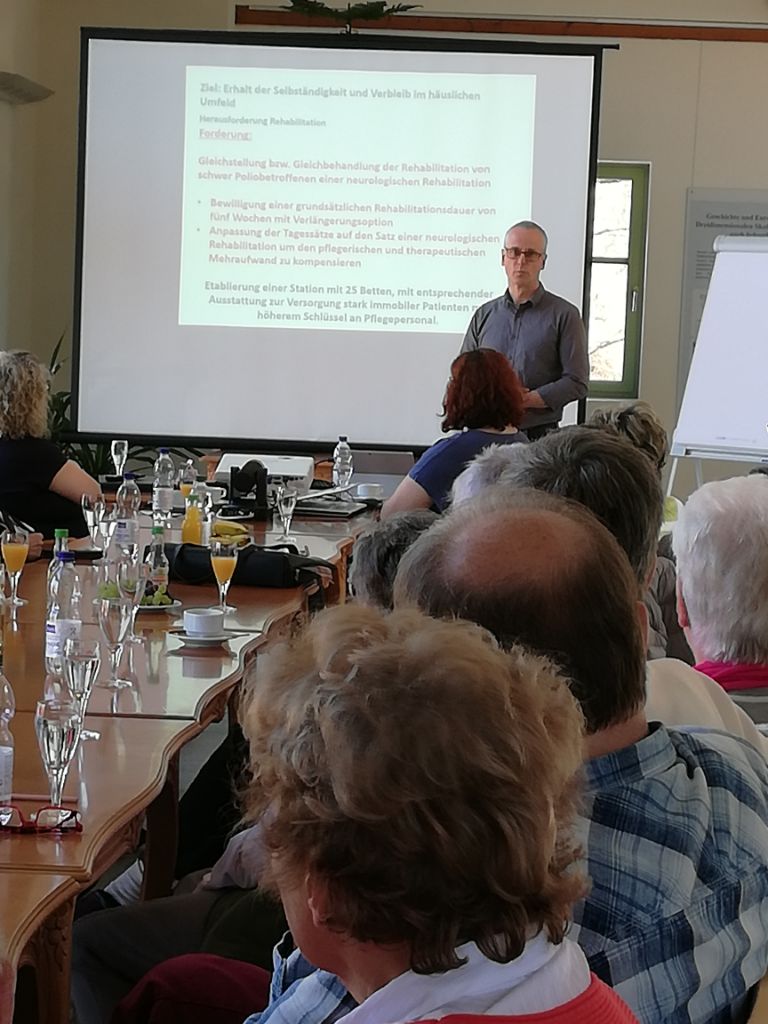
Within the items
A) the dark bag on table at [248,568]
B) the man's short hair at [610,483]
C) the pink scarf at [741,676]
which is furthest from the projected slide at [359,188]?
the pink scarf at [741,676]

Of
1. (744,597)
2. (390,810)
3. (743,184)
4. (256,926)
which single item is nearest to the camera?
(390,810)

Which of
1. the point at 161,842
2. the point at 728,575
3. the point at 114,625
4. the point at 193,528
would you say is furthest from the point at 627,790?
the point at 193,528

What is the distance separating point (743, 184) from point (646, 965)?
7.37 m

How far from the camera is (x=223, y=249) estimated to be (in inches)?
257

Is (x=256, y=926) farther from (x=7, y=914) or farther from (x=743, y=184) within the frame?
(x=743, y=184)

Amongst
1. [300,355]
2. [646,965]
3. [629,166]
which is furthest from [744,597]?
[629,166]

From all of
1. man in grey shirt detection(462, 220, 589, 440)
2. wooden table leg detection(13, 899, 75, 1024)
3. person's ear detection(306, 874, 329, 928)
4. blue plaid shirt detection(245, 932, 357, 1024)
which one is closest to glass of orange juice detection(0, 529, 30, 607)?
wooden table leg detection(13, 899, 75, 1024)

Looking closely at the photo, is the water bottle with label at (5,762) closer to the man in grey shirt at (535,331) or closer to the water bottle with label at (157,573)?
the water bottle with label at (157,573)

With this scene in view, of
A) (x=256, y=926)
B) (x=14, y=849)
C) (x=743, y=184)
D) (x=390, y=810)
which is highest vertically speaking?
(x=743, y=184)

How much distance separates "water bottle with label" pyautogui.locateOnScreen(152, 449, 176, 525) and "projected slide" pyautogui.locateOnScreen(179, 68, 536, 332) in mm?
1788

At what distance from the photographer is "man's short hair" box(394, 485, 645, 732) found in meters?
1.24

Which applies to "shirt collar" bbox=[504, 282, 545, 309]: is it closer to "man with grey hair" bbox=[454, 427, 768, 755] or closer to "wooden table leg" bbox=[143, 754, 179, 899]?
"wooden table leg" bbox=[143, 754, 179, 899]

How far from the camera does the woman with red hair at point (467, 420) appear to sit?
14.9 ft

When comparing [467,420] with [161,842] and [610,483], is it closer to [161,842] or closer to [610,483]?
[161,842]
